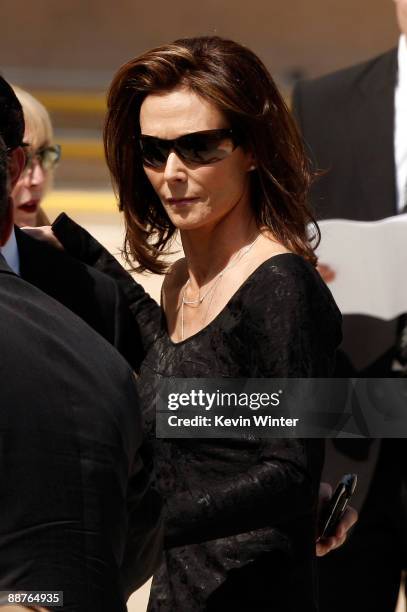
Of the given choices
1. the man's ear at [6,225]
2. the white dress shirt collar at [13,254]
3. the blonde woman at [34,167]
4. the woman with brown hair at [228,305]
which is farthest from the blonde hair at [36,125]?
the man's ear at [6,225]

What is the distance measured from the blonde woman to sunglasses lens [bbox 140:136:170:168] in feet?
2.56

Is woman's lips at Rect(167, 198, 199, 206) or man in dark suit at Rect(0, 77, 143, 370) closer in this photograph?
woman's lips at Rect(167, 198, 199, 206)

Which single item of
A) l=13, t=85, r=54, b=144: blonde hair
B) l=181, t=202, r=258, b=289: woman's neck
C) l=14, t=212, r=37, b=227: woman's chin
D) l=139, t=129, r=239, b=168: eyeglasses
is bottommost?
l=14, t=212, r=37, b=227: woman's chin

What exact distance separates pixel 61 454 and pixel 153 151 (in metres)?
0.83

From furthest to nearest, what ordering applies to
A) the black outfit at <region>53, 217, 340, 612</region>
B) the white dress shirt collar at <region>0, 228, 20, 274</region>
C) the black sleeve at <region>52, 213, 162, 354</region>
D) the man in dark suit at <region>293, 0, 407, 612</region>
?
the man in dark suit at <region>293, 0, 407, 612</region> → the black sleeve at <region>52, 213, 162, 354</region> → the white dress shirt collar at <region>0, 228, 20, 274</region> → the black outfit at <region>53, 217, 340, 612</region>

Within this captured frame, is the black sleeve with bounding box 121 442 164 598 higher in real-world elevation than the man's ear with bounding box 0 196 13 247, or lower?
lower

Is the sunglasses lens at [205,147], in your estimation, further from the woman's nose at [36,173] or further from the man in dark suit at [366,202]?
the woman's nose at [36,173]

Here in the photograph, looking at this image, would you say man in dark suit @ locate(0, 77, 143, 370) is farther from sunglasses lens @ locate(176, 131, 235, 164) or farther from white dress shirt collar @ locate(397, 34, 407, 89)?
white dress shirt collar @ locate(397, 34, 407, 89)

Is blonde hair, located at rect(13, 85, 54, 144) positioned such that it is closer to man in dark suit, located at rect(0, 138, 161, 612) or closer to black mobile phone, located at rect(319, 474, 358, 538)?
black mobile phone, located at rect(319, 474, 358, 538)

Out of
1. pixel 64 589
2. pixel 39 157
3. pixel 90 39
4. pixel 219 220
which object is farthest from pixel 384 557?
Answer: pixel 90 39

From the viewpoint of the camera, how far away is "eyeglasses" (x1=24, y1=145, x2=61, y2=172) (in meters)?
2.99

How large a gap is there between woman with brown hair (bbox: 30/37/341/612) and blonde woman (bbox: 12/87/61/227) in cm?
69

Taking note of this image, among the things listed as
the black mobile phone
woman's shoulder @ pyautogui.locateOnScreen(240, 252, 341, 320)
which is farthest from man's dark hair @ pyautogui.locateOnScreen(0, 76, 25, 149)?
the black mobile phone

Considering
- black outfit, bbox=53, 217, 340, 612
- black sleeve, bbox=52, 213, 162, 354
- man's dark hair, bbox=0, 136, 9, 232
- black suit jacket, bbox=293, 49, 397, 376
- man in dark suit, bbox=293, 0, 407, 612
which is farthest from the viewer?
black suit jacket, bbox=293, 49, 397, 376
